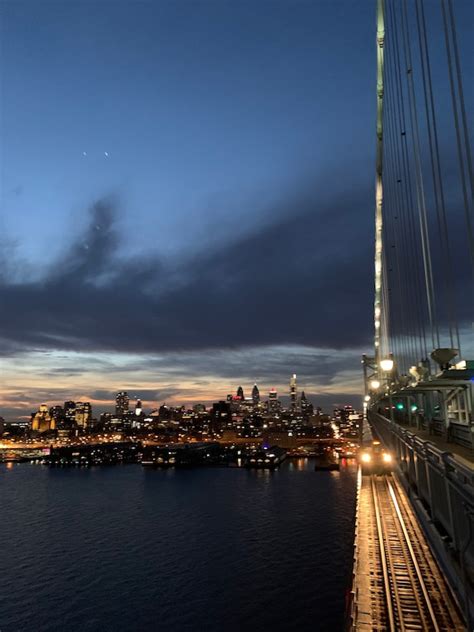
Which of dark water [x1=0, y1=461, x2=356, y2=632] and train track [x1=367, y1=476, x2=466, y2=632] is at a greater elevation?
train track [x1=367, y1=476, x2=466, y2=632]

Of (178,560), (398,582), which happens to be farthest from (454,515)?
(178,560)

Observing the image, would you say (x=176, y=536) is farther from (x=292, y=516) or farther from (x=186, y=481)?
(x=186, y=481)

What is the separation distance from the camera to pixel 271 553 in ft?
102

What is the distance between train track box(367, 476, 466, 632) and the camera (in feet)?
32.7

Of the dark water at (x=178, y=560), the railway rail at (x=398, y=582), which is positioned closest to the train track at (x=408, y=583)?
the railway rail at (x=398, y=582)

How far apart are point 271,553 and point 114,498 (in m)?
31.5

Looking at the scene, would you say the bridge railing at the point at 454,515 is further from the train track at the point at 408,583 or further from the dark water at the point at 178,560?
the dark water at the point at 178,560

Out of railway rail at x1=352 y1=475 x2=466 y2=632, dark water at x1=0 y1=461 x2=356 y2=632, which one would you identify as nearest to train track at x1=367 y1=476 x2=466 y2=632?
railway rail at x1=352 y1=475 x2=466 y2=632

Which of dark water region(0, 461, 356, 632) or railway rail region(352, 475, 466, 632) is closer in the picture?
railway rail region(352, 475, 466, 632)

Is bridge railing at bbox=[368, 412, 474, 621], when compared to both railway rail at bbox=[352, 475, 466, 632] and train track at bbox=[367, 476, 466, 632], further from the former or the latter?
train track at bbox=[367, 476, 466, 632]

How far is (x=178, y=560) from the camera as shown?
99.7 ft

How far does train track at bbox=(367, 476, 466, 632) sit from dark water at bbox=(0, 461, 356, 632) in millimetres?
6688

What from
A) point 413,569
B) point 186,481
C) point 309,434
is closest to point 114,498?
point 186,481

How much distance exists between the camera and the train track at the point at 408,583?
995 centimetres
